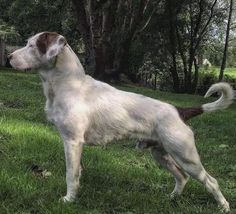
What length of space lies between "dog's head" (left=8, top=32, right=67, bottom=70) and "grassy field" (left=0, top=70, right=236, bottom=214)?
4.05 ft

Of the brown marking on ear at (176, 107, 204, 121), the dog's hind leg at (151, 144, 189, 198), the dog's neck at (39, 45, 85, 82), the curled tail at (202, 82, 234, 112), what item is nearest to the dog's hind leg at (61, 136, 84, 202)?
the dog's neck at (39, 45, 85, 82)

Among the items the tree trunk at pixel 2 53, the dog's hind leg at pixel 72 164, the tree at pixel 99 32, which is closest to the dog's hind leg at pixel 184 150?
→ the dog's hind leg at pixel 72 164

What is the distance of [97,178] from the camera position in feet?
22.0

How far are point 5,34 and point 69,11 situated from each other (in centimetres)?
422

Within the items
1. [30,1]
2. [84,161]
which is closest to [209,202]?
[84,161]

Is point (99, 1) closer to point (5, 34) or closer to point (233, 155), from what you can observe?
point (5, 34)

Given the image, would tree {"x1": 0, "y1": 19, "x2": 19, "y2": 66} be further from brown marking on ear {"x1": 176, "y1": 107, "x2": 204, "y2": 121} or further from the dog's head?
brown marking on ear {"x1": 176, "y1": 107, "x2": 204, "y2": 121}

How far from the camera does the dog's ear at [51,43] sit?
5.50 m

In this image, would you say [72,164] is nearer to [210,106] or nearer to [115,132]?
[115,132]

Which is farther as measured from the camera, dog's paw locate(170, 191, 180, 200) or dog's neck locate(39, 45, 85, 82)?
dog's paw locate(170, 191, 180, 200)

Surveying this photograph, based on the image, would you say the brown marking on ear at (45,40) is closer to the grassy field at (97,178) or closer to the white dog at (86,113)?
the white dog at (86,113)

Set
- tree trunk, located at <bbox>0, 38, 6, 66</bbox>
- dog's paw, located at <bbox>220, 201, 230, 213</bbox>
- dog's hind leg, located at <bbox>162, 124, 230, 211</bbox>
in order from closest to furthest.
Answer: dog's hind leg, located at <bbox>162, 124, 230, 211</bbox>, dog's paw, located at <bbox>220, 201, 230, 213</bbox>, tree trunk, located at <bbox>0, 38, 6, 66</bbox>

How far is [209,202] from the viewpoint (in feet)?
20.4

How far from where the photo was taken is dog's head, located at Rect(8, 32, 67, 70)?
Result: 5516mm
